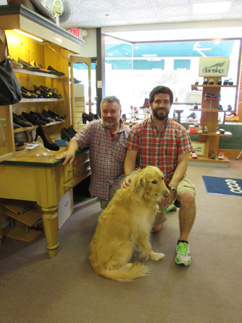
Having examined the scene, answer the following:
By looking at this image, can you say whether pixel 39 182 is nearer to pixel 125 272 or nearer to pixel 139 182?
pixel 139 182

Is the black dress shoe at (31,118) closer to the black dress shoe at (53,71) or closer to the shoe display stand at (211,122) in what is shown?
the black dress shoe at (53,71)

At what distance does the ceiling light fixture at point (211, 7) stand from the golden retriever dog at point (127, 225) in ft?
14.6

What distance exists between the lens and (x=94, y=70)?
267 inches

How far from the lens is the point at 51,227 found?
1.99 metres

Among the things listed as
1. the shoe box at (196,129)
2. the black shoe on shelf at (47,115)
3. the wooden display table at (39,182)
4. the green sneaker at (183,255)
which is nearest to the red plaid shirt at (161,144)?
the green sneaker at (183,255)

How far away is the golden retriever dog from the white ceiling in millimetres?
4164

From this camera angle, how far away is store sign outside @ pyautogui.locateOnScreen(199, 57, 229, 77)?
4797 millimetres

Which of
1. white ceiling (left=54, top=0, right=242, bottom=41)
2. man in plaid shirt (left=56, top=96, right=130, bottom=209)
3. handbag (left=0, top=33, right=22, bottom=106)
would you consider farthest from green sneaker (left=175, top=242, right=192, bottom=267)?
white ceiling (left=54, top=0, right=242, bottom=41)

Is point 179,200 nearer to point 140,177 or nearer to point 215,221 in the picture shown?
point 140,177

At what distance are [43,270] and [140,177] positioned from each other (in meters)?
1.02

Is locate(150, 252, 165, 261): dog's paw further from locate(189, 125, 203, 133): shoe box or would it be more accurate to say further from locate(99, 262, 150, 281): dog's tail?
locate(189, 125, 203, 133): shoe box

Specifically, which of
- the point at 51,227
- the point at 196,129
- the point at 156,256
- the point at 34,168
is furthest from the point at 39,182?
the point at 196,129

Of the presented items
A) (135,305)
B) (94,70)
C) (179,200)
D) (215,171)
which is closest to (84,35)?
(94,70)

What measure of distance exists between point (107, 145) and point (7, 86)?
97 cm
